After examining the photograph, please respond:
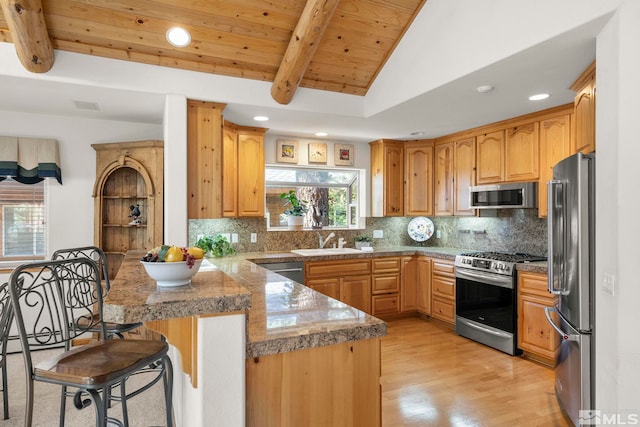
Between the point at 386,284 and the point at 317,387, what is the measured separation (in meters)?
3.47

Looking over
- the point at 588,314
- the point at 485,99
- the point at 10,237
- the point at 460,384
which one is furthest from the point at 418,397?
the point at 10,237

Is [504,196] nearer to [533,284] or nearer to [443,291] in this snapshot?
[533,284]

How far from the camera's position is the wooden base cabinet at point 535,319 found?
3449 mm

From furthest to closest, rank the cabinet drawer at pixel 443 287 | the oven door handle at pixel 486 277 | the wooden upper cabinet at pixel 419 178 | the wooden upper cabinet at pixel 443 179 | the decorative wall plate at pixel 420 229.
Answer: the decorative wall plate at pixel 420 229 → the wooden upper cabinet at pixel 419 178 → the wooden upper cabinet at pixel 443 179 → the cabinet drawer at pixel 443 287 → the oven door handle at pixel 486 277

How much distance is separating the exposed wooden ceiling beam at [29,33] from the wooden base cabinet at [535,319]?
4.32 metres

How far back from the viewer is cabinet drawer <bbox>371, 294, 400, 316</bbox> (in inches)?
191

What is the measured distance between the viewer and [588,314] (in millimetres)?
2285

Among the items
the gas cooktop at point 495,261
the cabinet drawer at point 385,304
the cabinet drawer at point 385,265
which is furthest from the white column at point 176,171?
the gas cooktop at point 495,261

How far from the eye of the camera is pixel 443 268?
4.65 metres

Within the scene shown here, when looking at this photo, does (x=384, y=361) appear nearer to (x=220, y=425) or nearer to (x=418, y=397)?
(x=418, y=397)

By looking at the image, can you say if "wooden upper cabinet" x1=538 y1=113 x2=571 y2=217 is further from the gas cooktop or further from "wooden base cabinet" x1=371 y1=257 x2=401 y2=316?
"wooden base cabinet" x1=371 y1=257 x2=401 y2=316

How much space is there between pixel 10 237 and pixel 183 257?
373cm

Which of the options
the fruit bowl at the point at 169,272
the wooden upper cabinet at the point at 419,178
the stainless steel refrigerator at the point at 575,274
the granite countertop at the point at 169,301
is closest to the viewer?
the granite countertop at the point at 169,301

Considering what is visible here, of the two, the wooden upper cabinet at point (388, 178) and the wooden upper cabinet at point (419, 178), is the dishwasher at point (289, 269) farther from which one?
the wooden upper cabinet at point (419, 178)
